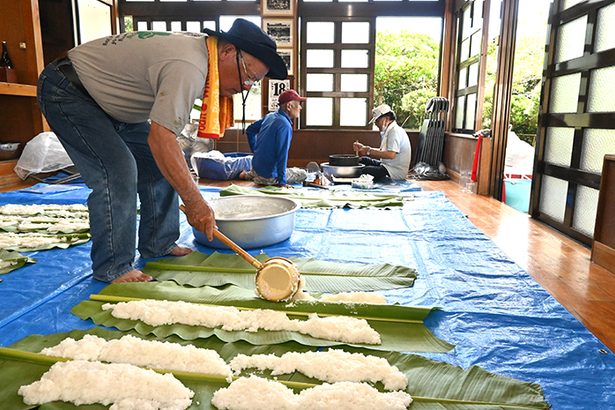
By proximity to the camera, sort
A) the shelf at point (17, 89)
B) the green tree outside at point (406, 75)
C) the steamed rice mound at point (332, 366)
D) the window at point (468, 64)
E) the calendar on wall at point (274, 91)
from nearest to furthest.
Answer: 1. the steamed rice mound at point (332, 366)
2. the shelf at point (17, 89)
3. the window at point (468, 64)
4. the calendar on wall at point (274, 91)
5. the green tree outside at point (406, 75)

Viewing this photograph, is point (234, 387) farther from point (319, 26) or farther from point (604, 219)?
point (319, 26)

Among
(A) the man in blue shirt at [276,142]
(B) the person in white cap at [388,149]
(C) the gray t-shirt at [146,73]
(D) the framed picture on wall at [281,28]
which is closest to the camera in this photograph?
(C) the gray t-shirt at [146,73]

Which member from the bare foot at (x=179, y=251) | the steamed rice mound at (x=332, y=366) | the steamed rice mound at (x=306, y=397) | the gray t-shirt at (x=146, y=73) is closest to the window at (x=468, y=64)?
the bare foot at (x=179, y=251)

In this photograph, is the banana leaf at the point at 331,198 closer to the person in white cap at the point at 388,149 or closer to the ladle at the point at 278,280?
the person in white cap at the point at 388,149

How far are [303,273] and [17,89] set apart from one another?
4240 mm

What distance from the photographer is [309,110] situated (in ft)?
23.3

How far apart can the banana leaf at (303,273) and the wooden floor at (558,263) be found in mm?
654

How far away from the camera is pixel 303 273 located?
190cm

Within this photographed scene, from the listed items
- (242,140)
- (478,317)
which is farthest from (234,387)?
(242,140)

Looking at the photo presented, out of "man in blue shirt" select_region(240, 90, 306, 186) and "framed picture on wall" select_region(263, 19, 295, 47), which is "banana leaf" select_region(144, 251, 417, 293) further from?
"framed picture on wall" select_region(263, 19, 295, 47)

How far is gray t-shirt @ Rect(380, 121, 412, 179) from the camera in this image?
4.83 meters

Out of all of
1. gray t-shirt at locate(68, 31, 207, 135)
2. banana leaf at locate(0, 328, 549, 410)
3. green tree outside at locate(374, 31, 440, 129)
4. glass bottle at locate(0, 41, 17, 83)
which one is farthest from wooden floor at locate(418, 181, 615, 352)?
green tree outside at locate(374, 31, 440, 129)

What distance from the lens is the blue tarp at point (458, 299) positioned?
122cm

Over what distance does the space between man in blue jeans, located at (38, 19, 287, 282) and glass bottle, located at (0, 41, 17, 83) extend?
373 centimetres
